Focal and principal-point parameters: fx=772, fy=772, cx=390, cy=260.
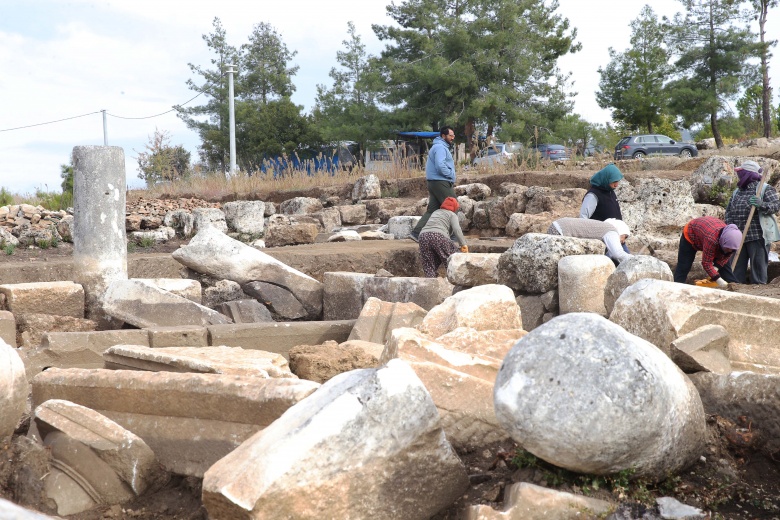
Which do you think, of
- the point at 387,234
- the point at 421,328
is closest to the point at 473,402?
the point at 421,328

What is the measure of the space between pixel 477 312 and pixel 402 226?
7228 mm

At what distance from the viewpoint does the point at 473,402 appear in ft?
12.0

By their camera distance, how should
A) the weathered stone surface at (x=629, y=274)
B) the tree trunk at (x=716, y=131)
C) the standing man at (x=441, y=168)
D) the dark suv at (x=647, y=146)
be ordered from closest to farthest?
1. the weathered stone surface at (x=629, y=274)
2. the standing man at (x=441, y=168)
3. the dark suv at (x=647, y=146)
4. the tree trunk at (x=716, y=131)

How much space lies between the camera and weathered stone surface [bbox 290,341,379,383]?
4906 millimetres

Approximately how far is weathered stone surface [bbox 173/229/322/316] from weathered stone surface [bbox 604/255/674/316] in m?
3.08

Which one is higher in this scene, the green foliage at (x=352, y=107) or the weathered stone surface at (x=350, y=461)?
the green foliage at (x=352, y=107)

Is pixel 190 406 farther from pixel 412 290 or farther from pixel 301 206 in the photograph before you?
pixel 301 206

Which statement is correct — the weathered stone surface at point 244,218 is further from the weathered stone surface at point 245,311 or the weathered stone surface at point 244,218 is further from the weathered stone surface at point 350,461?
the weathered stone surface at point 350,461

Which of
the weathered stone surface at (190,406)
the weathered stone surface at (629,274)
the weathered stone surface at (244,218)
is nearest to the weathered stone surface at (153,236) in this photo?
the weathered stone surface at (244,218)

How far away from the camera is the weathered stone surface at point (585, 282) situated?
19.5ft

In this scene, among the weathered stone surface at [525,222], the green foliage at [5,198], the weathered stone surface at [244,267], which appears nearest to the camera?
the weathered stone surface at [244,267]

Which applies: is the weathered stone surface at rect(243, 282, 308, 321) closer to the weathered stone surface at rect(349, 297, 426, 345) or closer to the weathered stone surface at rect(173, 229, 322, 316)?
the weathered stone surface at rect(173, 229, 322, 316)

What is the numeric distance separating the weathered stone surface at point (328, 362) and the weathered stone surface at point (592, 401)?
214 centimetres

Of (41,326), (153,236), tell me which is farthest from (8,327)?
(153,236)
